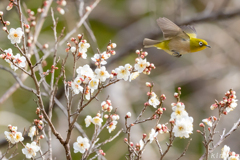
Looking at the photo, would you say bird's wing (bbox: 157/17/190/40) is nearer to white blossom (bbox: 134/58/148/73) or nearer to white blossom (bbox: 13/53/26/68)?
white blossom (bbox: 134/58/148/73)

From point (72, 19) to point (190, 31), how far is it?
13.5ft

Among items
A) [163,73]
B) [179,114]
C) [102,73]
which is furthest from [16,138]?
[163,73]

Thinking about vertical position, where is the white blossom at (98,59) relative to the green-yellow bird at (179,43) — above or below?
below

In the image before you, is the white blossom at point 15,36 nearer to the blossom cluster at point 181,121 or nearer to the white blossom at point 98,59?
the white blossom at point 98,59

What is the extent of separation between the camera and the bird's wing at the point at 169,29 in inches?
88.7

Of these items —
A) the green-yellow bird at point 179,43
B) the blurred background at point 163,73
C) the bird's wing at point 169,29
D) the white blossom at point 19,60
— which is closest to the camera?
the white blossom at point 19,60

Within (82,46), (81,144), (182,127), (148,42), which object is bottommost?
(182,127)

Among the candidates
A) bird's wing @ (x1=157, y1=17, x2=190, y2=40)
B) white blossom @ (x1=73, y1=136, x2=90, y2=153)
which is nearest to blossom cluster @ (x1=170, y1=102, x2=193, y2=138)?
white blossom @ (x1=73, y1=136, x2=90, y2=153)

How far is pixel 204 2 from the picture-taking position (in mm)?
9406

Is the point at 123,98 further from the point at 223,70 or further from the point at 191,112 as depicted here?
the point at 223,70

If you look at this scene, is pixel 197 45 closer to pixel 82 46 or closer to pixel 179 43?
pixel 179 43

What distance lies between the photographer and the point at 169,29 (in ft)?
7.82

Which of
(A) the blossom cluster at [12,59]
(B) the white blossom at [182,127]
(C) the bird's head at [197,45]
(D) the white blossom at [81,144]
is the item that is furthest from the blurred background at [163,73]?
(A) the blossom cluster at [12,59]

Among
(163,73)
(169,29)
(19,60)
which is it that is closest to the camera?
(19,60)
